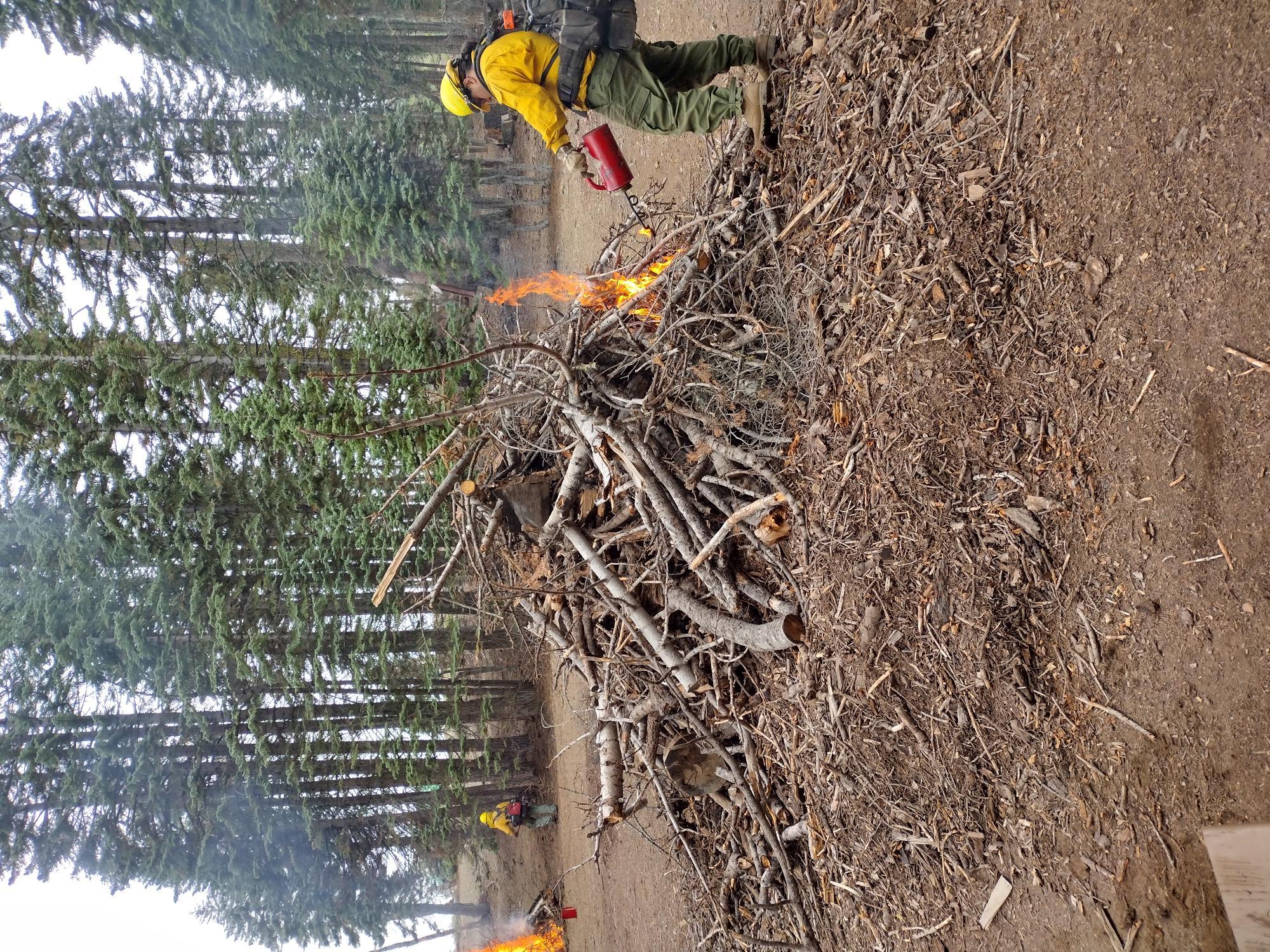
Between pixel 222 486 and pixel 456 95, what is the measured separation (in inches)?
275

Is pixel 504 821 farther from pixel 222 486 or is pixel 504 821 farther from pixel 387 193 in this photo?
pixel 387 193

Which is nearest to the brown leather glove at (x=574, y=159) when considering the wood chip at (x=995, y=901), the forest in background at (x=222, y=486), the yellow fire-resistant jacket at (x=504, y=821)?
the wood chip at (x=995, y=901)

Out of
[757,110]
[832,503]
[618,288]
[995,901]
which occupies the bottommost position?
[995,901]

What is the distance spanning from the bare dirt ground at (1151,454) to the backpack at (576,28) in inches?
86.4

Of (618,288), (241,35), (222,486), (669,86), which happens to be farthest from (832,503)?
(241,35)

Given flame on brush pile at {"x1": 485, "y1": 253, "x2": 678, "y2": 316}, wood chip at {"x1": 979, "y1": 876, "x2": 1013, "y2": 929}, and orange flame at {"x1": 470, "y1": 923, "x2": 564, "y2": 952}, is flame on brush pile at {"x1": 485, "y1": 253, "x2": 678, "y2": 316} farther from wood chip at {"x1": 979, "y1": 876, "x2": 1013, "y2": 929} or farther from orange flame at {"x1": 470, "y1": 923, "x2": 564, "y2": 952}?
orange flame at {"x1": 470, "y1": 923, "x2": 564, "y2": 952}

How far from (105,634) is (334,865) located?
16.0 ft

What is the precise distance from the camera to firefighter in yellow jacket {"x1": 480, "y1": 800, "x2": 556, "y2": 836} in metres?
11.4

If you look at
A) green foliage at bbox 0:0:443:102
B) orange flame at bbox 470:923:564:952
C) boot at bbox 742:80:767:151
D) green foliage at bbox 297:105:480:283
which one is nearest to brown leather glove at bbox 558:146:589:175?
boot at bbox 742:80:767:151

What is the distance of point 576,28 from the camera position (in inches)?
181

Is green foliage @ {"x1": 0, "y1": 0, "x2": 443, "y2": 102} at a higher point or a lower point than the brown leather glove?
higher

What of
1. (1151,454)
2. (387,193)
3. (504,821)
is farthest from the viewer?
(504,821)

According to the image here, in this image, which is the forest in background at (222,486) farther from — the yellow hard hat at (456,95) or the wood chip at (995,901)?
the wood chip at (995,901)

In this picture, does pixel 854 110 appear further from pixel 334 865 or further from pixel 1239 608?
pixel 334 865
